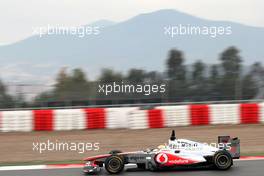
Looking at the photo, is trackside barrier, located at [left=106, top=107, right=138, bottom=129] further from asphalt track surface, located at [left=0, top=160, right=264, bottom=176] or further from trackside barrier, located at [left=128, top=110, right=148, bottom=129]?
asphalt track surface, located at [left=0, top=160, right=264, bottom=176]

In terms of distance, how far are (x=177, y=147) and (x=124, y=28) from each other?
163 ft

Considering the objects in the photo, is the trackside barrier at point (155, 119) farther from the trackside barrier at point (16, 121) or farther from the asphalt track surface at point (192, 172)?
the asphalt track surface at point (192, 172)

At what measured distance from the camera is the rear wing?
27.0ft

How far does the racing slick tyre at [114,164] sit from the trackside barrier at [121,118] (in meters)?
7.71

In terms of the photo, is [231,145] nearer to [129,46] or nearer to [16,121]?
[16,121]

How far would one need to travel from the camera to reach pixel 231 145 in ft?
27.0

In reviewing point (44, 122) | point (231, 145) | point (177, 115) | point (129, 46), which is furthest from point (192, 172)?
point (129, 46)

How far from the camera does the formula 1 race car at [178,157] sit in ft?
26.4

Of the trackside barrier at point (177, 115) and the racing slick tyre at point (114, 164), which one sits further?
the trackside barrier at point (177, 115)

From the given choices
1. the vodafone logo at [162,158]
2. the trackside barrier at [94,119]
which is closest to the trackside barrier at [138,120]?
the trackside barrier at [94,119]

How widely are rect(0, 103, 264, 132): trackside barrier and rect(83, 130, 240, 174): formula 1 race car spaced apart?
7.66 metres

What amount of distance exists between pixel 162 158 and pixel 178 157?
0.26m

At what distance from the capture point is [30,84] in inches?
695

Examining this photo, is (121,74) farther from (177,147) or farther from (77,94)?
(177,147)
